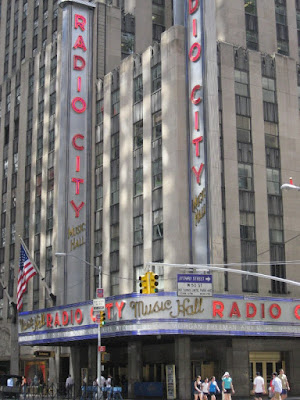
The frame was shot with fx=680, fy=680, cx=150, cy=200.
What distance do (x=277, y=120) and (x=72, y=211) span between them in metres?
20.2

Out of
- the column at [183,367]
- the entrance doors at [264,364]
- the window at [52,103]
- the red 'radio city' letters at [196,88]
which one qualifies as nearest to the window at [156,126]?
the red 'radio city' letters at [196,88]

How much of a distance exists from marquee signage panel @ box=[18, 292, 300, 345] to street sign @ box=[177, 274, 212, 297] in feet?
13.2

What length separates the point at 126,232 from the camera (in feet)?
184

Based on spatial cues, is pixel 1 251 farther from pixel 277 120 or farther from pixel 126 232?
pixel 277 120

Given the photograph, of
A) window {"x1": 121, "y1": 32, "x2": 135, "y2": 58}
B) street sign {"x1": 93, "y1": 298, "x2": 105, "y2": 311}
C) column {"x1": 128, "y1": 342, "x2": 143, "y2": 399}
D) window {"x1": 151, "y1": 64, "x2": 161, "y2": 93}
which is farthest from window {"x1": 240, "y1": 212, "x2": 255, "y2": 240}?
window {"x1": 121, "y1": 32, "x2": 135, "y2": 58}

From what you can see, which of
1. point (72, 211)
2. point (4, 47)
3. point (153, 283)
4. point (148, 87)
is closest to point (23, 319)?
point (72, 211)

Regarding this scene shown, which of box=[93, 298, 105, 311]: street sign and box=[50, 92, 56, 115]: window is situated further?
box=[50, 92, 56, 115]: window

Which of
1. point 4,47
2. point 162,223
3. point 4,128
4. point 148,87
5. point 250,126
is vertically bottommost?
point 162,223

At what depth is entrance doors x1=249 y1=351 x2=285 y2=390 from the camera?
1970 inches

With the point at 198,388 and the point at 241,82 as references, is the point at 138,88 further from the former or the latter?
the point at 198,388

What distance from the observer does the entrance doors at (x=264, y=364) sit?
164 ft

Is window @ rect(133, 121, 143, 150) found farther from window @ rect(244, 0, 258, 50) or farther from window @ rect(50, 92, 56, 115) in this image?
window @ rect(50, 92, 56, 115)

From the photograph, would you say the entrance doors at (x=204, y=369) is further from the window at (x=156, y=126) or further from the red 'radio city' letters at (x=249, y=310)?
the window at (x=156, y=126)

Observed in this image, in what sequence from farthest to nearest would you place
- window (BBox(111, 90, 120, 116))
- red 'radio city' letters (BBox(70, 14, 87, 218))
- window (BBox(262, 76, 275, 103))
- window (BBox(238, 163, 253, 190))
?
red 'radio city' letters (BBox(70, 14, 87, 218)) < window (BBox(111, 90, 120, 116)) < window (BBox(262, 76, 275, 103)) < window (BBox(238, 163, 253, 190))
